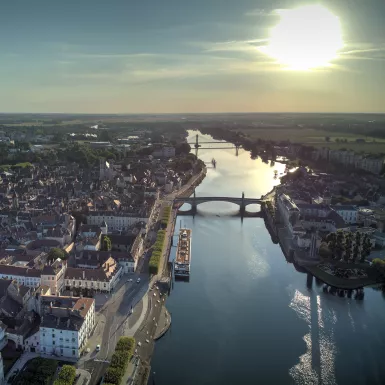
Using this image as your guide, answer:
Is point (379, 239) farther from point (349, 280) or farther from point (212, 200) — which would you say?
point (212, 200)

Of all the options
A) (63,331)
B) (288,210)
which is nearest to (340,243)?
(288,210)

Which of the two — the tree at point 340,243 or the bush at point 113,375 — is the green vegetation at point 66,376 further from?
the tree at point 340,243

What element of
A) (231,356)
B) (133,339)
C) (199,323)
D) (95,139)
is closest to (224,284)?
(199,323)

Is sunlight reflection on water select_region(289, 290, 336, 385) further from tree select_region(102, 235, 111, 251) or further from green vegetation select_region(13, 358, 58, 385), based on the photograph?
tree select_region(102, 235, 111, 251)

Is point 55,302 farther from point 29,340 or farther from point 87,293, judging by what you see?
point 87,293

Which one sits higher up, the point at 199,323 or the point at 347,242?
the point at 347,242

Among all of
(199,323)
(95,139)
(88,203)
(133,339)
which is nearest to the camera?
(133,339)
